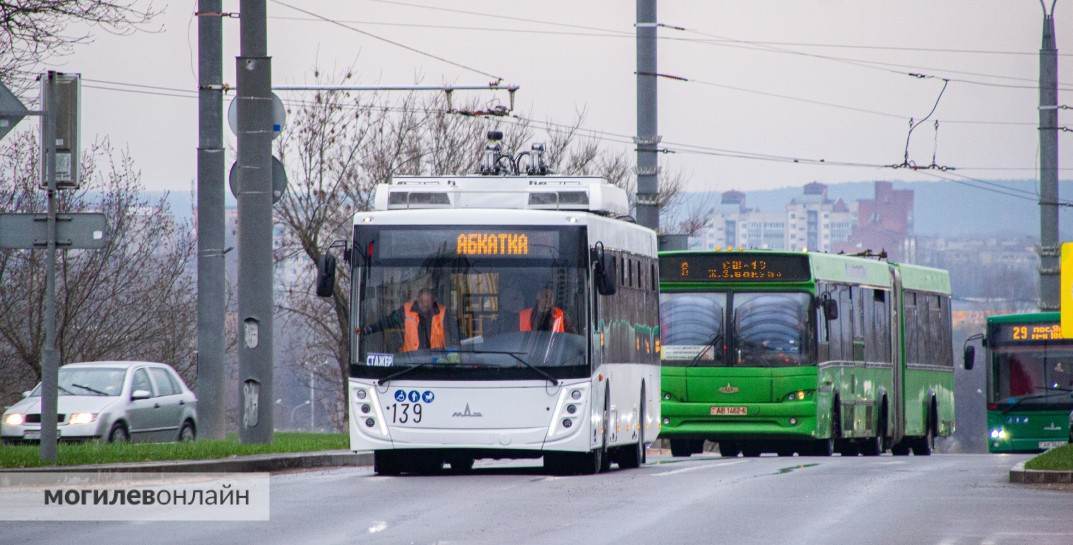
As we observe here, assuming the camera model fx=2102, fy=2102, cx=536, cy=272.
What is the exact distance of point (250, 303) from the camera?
24406 millimetres

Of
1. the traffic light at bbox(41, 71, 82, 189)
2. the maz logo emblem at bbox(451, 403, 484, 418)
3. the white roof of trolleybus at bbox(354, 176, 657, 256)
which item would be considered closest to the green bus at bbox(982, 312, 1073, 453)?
the white roof of trolleybus at bbox(354, 176, 657, 256)

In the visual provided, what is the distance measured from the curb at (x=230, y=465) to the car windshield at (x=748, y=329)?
6.65 meters

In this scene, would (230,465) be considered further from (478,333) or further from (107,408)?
(107,408)

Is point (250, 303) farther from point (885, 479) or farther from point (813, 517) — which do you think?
point (813, 517)

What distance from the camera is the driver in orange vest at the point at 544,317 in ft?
67.9

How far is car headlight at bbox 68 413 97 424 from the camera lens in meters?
28.1

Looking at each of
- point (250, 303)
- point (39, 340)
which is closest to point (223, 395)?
point (250, 303)

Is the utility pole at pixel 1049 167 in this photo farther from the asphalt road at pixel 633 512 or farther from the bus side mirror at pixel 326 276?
the bus side mirror at pixel 326 276

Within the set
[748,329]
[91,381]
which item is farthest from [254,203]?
[748,329]

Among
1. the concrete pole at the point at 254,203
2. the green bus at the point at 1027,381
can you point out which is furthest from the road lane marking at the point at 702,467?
the green bus at the point at 1027,381

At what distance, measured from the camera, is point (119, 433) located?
94.2 feet

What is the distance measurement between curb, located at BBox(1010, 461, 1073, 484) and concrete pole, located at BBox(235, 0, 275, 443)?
28.8ft

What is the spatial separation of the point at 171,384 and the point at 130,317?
18.5 metres

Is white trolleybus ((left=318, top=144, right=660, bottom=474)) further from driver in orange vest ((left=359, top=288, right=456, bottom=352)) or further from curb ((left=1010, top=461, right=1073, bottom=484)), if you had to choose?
curb ((left=1010, top=461, right=1073, bottom=484))
